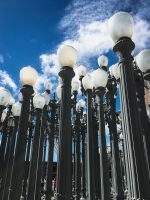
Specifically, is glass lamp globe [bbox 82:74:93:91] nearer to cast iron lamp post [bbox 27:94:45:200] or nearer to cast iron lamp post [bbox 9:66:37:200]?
cast iron lamp post [bbox 9:66:37:200]

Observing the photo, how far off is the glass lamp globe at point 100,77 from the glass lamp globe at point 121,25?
2.94 meters

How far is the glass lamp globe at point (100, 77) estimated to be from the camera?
8789mm

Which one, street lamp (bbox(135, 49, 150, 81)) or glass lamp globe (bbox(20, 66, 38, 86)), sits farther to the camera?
glass lamp globe (bbox(20, 66, 38, 86))

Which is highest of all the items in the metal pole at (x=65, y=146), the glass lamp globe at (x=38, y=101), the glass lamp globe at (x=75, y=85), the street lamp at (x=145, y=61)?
the glass lamp globe at (x=75, y=85)

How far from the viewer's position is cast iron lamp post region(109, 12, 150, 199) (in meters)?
4.39

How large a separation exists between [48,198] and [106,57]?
799 centimetres

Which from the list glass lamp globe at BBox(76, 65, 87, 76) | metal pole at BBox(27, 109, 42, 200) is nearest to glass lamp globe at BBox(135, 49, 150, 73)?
glass lamp globe at BBox(76, 65, 87, 76)

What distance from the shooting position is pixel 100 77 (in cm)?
883

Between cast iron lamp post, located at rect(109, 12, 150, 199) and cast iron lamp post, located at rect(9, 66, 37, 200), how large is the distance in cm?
366

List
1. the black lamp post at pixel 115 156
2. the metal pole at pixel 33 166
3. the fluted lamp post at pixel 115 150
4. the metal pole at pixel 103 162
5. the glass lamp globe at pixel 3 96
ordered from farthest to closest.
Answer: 1. the metal pole at pixel 33 166
2. the glass lamp globe at pixel 3 96
3. the black lamp post at pixel 115 156
4. the fluted lamp post at pixel 115 150
5. the metal pole at pixel 103 162

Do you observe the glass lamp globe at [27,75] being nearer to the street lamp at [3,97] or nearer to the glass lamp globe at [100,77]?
the street lamp at [3,97]

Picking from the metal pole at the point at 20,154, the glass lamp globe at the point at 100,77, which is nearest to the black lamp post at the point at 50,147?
the glass lamp globe at the point at 100,77

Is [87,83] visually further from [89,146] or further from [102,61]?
[89,146]

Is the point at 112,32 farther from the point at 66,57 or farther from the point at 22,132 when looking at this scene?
the point at 22,132
